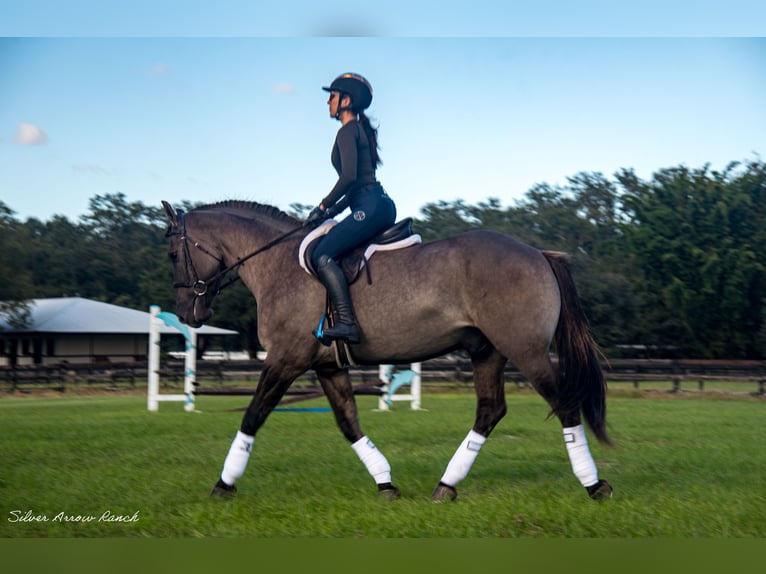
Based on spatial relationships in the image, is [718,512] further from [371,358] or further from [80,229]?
[80,229]

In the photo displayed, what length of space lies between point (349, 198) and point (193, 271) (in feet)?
4.90

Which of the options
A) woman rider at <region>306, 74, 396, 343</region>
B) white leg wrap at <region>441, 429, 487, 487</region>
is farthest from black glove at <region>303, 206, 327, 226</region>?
white leg wrap at <region>441, 429, 487, 487</region>

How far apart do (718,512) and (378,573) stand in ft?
8.41

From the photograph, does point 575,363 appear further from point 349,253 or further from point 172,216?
point 172,216

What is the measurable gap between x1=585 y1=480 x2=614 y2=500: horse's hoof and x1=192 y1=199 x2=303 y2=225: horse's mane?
298cm

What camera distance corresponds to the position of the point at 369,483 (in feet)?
21.9

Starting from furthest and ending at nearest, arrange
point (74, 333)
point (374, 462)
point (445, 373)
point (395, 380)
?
point (74, 333) < point (445, 373) < point (395, 380) < point (374, 462)

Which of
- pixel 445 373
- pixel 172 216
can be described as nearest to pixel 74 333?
pixel 445 373

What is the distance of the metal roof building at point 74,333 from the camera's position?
35.9m

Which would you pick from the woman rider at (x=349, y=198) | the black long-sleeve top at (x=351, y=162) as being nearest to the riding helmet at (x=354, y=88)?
the woman rider at (x=349, y=198)

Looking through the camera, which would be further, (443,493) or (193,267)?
(193,267)

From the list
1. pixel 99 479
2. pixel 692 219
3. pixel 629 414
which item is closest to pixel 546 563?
pixel 99 479

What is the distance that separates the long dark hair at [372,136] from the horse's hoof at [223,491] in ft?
8.56

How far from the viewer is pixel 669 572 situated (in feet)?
13.1
